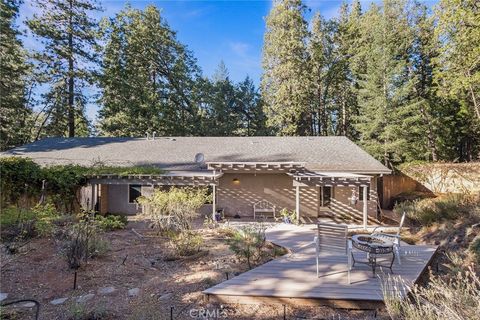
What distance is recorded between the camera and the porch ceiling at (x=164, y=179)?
12875 millimetres

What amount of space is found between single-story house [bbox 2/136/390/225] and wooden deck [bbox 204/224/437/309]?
5152 mm

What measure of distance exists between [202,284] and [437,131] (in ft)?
80.8

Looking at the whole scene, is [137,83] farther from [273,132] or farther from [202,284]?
[202,284]

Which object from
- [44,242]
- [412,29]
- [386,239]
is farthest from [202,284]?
[412,29]

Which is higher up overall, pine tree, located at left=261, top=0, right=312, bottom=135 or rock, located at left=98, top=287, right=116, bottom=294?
pine tree, located at left=261, top=0, right=312, bottom=135

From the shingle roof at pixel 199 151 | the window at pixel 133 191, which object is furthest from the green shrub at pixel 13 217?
the shingle roof at pixel 199 151

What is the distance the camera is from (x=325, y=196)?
14430 millimetres

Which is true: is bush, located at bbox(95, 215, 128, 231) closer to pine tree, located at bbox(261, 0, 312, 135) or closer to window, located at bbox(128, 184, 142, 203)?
window, located at bbox(128, 184, 142, 203)

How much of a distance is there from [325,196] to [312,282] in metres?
9.32

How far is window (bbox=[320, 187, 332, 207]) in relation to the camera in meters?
14.4

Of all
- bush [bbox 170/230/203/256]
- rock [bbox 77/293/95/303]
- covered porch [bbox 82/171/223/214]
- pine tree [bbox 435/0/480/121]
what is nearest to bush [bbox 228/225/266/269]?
bush [bbox 170/230/203/256]

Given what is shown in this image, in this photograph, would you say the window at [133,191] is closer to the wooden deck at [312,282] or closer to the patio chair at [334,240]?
the wooden deck at [312,282]

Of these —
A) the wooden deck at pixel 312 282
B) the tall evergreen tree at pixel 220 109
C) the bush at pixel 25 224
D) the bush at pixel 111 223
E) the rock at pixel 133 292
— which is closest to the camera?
the wooden deck at pixel 312 282

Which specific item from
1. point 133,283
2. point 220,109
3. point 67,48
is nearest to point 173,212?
point 133,283
